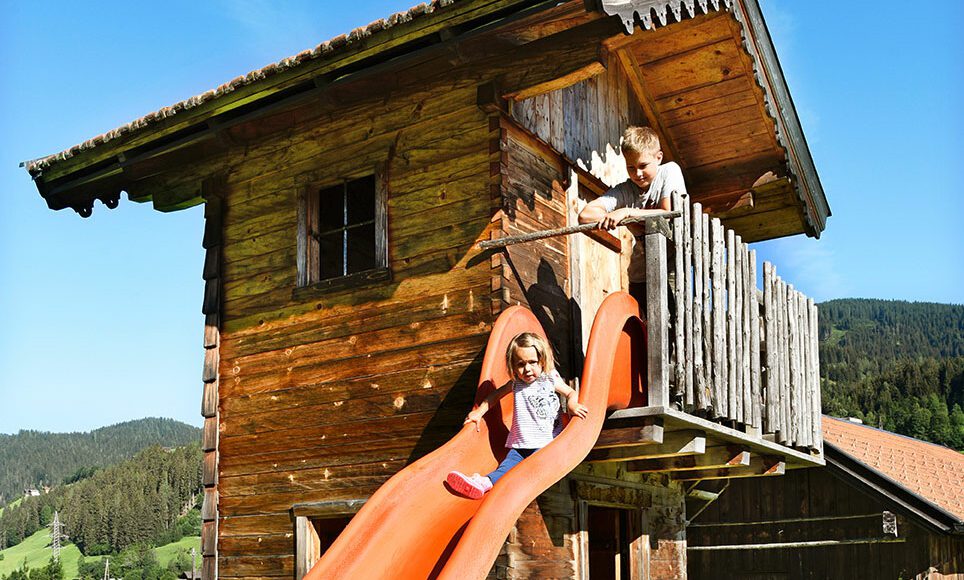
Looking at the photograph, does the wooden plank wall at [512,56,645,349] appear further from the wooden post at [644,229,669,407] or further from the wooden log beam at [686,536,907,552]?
the wooden log beam at [686,536,907,552]

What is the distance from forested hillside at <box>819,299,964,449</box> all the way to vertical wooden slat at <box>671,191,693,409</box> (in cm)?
7174

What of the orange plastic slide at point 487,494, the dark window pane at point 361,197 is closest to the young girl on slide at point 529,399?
the orange plastic slide at point 487,494

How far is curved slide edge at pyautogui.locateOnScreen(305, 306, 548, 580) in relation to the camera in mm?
6250

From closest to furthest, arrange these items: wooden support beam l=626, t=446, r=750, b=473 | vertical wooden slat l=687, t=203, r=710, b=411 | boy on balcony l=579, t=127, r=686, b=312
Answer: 1. vertical wooden slat l=687, t=203, r=710, b=411
2. boy on balcony l=579, t=127, r=686, b=312
3. wooden support beam l=626, t=446, r=750, b=473

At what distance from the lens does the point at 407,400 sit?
8578mm

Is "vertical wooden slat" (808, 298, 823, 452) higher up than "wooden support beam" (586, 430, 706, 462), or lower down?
higher up

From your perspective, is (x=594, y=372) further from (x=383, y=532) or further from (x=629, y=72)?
(x=629, y=72)

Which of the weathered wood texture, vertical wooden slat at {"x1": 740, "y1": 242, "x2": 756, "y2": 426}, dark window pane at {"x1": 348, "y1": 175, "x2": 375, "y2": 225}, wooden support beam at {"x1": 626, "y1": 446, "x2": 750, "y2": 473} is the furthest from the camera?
the weathered wood texture

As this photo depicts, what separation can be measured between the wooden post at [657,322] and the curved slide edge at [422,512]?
1.04m

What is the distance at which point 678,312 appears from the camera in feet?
25.0

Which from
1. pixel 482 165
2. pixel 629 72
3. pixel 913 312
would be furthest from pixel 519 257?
pixel 913 312

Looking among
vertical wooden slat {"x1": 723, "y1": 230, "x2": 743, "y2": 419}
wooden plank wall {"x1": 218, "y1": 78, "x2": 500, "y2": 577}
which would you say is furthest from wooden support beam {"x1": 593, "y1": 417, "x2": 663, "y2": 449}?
wooden plank wall {"x1": 218, "y1": 78, "x2": 500, "y2": 577}

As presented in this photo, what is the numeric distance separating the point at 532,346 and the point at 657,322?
36.2 inches

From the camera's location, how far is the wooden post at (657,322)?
7.30 metres
